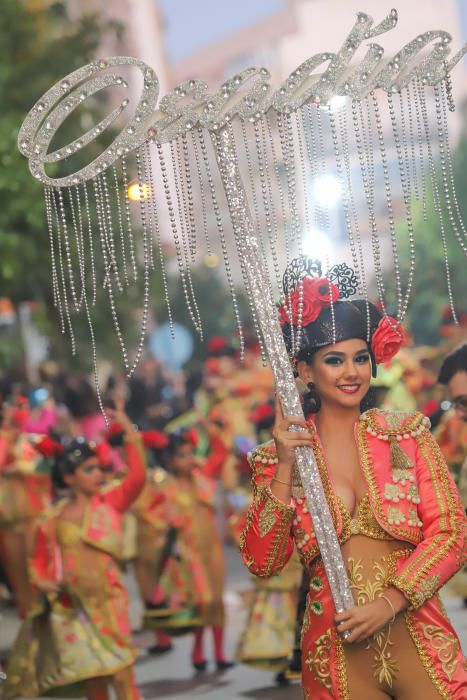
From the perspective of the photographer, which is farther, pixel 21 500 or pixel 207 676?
pixel 21 500

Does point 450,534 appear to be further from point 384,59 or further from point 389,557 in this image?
point 384,59

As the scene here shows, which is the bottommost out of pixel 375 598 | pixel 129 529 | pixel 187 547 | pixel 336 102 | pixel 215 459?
pixel 187 547

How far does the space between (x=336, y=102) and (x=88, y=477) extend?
4146 mm

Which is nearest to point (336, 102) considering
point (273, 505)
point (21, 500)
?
point (273, 505)

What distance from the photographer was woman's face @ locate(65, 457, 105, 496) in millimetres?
8367

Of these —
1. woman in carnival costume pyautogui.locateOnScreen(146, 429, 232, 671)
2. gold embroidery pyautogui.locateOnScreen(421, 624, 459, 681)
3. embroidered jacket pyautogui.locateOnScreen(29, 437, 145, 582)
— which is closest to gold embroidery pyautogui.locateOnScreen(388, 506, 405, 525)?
gold embroidery pyautogui.locateOnScreen(421, 624, 459, 681)

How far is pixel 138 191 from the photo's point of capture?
4.98 metres

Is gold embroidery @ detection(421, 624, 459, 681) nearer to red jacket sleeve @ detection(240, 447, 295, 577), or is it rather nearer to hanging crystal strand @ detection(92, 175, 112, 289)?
red jacket sleeve @ detection(240, 447, 295, 577)

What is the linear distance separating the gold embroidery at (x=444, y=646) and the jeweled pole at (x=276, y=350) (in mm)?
306

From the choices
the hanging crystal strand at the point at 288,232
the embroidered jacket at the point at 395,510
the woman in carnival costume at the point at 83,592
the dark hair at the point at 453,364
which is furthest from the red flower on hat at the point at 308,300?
the woman in carnival costume at the point at 83,592

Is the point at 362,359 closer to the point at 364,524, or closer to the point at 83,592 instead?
the point at 364,524

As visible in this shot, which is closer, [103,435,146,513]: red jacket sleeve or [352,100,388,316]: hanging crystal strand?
[352,100,388,316]: hanging crystal strand

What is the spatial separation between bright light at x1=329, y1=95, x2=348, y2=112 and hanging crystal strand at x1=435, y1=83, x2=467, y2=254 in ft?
1.05

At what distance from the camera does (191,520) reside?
1058 cm
